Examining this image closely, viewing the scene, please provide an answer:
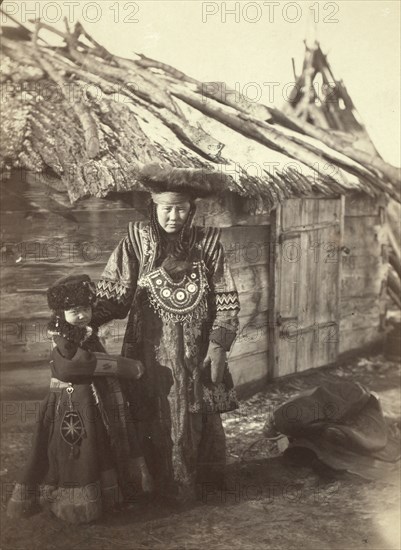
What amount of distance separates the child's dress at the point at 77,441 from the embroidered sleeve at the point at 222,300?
62 centimetres

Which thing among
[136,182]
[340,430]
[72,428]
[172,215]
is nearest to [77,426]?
[72,428]

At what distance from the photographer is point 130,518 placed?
318 centimetres

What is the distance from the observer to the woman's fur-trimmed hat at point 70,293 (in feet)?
9.92

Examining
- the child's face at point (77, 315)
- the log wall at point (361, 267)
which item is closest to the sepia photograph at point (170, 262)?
the child's face at point (77, 315)

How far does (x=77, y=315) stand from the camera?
3039mm

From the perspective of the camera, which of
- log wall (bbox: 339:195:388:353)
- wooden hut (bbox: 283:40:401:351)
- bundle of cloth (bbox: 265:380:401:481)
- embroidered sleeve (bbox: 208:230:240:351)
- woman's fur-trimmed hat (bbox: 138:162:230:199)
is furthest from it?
log wall (bbox: 339:195:388:353)

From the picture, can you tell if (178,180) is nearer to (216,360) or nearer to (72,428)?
(216,360)

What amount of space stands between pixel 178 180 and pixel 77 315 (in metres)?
0.88

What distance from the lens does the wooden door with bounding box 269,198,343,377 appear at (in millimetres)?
4062

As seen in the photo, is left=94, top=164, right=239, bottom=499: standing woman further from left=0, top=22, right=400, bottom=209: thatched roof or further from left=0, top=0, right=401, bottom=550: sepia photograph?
left=0, top=22, right=400, bottom=209: thatched roof

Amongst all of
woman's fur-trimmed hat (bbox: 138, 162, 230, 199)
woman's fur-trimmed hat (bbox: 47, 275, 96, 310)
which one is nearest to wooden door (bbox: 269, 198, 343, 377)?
woman's fur-trimmed hat (bbox: 138, 162, 230, 199)

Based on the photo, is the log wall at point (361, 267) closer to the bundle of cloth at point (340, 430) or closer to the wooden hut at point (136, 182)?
the wooden hut at point (136, 182)

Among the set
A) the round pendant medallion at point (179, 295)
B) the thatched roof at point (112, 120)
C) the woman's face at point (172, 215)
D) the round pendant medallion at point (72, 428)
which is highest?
the thatched roof at point (112, 120)

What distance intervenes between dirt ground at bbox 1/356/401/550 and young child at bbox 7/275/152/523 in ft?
0.40
